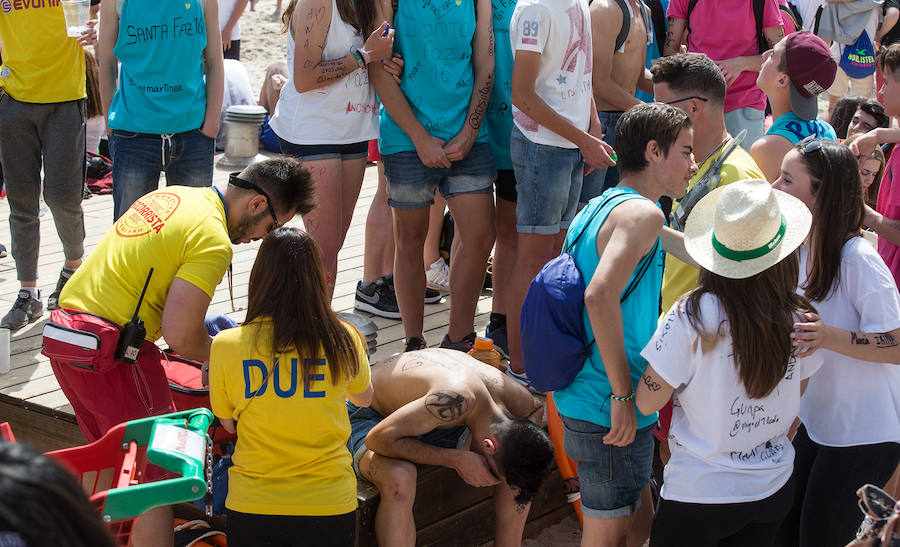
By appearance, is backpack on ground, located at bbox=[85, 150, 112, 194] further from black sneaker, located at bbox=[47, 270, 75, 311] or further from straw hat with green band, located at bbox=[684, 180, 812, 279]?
straw hat with green band, located at bbox=[684, 180, 812, 279]

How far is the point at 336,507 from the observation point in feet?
9.49

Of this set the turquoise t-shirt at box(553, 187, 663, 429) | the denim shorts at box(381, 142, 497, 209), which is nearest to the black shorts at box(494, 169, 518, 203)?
the denim shorts at box(381, 142, 497, 209)

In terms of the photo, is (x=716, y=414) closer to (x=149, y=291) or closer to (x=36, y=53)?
(x=149, y=291)

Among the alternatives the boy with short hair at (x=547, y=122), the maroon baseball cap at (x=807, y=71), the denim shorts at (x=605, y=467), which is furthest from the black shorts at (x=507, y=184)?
the denim shorts at (x=605, y=467)

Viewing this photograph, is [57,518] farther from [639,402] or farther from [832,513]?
[832,513]

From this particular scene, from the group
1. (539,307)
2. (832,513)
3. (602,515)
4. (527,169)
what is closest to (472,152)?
(527,169)

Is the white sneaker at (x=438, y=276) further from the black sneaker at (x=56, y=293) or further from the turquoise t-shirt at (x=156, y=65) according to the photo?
the black sneaker at (x=56, y=293)

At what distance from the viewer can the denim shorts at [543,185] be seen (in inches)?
159

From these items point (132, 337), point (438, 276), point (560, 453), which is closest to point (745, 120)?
point (438, 276)

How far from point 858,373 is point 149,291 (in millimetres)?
2300

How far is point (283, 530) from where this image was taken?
2.86m

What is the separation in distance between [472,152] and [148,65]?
1.61m

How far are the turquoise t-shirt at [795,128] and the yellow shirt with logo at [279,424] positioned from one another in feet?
6.61

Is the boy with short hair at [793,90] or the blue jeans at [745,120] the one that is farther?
the blue jeans at [745,120]
